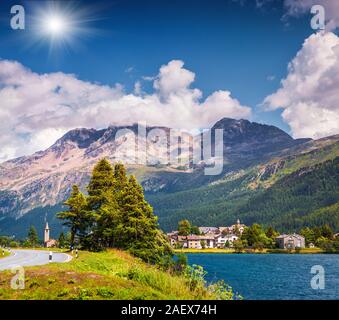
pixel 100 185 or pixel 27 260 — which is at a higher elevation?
pixel 100 185

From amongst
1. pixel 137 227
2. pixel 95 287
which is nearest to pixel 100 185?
pixel 137 227

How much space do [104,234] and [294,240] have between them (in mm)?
153742

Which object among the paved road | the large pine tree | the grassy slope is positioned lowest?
the paved road

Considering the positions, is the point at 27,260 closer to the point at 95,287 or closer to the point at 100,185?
the point at 100,185

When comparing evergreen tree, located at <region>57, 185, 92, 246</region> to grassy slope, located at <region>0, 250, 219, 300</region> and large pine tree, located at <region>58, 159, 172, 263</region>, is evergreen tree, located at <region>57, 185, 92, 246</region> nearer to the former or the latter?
large pine tree, located at <region>58, 159, 172, 263</region>

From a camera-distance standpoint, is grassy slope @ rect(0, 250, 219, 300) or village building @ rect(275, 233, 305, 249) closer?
grassy slope @ rect(0, 250, 219, 300)

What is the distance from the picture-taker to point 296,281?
7044 centimetres

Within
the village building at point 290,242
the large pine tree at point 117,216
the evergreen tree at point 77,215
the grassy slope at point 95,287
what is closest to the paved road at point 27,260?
the large pine tree at point 117,216

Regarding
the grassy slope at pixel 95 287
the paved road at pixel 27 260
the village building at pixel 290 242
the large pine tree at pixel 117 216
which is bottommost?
the village building at pixel 290 242

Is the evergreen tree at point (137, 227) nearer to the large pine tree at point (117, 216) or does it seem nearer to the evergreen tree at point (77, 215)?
the large pine tree at point (117, 216)

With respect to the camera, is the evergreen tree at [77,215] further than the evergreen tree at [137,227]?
Yes

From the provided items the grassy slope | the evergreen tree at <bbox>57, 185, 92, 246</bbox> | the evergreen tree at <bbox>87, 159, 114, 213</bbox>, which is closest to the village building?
the evergreen tree at <bbox>57, 185, 92, 246</bbox>
